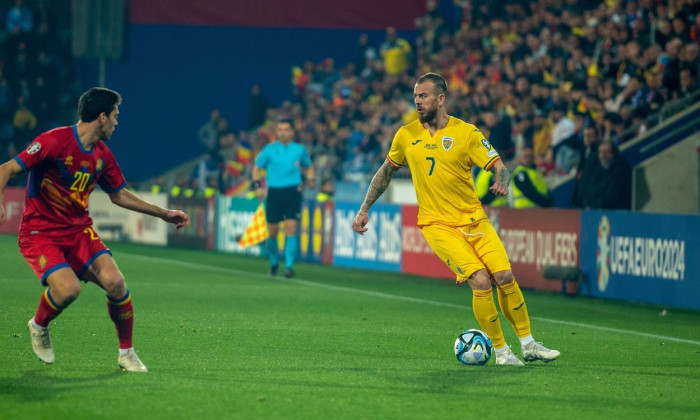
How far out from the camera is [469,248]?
352 inches

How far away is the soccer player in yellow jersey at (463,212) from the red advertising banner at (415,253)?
9715 mm

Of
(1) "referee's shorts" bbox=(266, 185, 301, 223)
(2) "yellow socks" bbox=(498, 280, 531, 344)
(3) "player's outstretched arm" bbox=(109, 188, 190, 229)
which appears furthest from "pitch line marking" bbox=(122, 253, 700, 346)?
(3) "player's outstretched arm" bbox=(109, 188, 190, 229)

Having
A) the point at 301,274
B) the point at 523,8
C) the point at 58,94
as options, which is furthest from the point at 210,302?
the point at 58,94

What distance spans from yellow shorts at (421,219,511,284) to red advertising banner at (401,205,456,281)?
9.75 m

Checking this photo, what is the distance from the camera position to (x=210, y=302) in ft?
45.1

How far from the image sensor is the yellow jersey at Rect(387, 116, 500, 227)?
29.5 ft

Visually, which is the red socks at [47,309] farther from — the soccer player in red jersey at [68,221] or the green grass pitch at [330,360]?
the green grass pitch at [330,360]

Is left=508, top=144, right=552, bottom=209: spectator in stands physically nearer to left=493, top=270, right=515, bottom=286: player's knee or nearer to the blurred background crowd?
the blurred background crowd

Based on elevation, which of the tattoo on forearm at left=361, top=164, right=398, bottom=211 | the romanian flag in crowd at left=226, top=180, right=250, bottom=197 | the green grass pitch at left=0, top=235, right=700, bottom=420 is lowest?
the green grass pitch at left=0, top=235, right=700, bottom=420

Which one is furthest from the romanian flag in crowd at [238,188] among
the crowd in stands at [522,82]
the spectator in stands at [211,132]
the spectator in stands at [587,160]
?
the spectator in stands at [587,160]

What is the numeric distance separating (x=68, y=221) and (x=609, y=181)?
10.6m

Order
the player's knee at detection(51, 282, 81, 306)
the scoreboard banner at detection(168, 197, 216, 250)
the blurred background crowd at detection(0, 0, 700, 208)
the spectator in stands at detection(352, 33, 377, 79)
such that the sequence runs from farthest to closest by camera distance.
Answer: the spectator in stands at detection(352, 33, 377, 79)
the scoreboard banner at detection(168, 197, 216, 250)
the blurred background crowd at detection(0, 0, 700, 208)
the player's knee at detection(51, 282, 81, 306)

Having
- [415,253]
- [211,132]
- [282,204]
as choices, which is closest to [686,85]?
[415,253]

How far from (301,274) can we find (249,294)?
4045 mm
